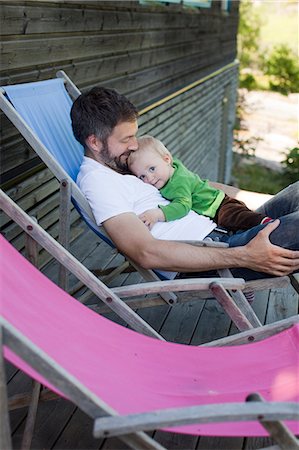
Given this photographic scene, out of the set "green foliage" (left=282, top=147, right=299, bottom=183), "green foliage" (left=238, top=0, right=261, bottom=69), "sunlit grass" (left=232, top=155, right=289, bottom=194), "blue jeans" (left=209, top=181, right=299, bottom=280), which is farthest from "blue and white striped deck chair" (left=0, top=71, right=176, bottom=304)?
"green foliage" (left=238, top=0, right=261, bottom=69)

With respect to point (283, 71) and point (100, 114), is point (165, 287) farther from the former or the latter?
point (283, 71)

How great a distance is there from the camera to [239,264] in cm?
257

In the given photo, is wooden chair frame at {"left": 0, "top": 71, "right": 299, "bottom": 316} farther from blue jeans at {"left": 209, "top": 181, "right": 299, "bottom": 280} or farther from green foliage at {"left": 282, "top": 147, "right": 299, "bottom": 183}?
green foliage at {"left": 282, "top": 147, "right": 299, "bottom": 183}

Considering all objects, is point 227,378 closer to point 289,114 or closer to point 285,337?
point 285,337

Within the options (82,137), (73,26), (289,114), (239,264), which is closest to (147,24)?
(73,26)

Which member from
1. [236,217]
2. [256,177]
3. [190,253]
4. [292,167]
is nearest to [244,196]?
[236,217]

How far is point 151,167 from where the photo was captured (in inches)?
113

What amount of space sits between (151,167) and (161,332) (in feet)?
2.44

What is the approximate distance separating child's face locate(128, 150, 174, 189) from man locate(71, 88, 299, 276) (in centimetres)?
4

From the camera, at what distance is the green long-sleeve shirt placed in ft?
9.28

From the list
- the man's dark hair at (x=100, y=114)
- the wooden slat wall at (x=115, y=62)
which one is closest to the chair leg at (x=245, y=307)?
the man's dark hair at (x=100, y=114)

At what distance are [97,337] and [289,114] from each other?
17.6 m

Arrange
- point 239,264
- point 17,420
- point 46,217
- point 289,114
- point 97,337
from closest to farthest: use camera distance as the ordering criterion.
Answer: point 97,337 < point 17,420 < point 239,264 < point 46,217 < point 289,114

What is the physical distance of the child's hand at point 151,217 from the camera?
273 cm
